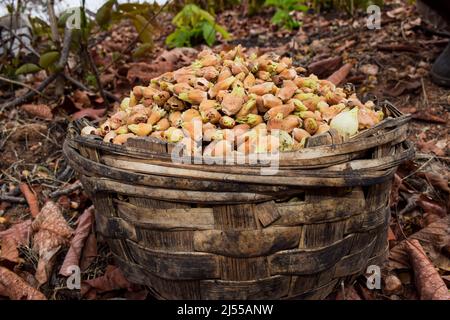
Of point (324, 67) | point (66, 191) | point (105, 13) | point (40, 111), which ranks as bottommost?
point (66, 191)

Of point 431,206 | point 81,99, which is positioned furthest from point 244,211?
point 81,99

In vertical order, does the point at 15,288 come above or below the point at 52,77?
below

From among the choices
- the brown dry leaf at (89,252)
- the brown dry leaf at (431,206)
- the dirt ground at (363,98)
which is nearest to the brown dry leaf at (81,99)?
the dirt ground at (363,98)

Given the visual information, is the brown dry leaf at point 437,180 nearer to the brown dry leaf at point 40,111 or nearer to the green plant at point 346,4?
the green plant at point 346,4

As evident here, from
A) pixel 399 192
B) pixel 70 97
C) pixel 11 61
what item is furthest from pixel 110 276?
pixel 11 61

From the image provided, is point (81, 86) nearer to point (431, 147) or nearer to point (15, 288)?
point (15, 288)

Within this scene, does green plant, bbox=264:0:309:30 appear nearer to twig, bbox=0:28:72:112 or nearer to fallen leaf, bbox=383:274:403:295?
twig, bbox=0:28:72:112

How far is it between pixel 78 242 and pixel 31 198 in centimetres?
33

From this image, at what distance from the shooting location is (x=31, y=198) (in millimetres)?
1387

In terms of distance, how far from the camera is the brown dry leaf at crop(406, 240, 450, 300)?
3.13 feet

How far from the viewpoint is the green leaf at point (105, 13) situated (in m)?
1.58

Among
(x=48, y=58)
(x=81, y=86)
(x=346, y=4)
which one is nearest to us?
(x=48, y=58)

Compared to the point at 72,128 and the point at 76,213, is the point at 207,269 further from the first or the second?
the point at 76,213

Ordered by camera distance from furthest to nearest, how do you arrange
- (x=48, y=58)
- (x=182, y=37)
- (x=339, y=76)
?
1. (x=182, y=37)
2. (x=339, y=76)
3. (x=48, y=58)
